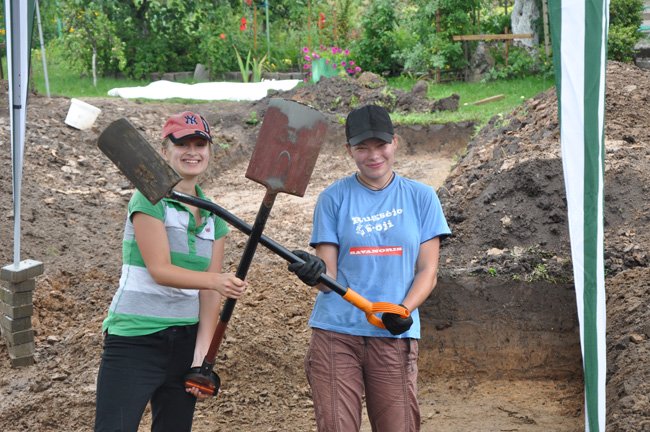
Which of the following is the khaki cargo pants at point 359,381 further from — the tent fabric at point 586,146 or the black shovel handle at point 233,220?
the tent fabric at point 586,146

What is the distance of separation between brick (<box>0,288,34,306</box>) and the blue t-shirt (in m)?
2.42

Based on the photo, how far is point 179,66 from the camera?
16.5m

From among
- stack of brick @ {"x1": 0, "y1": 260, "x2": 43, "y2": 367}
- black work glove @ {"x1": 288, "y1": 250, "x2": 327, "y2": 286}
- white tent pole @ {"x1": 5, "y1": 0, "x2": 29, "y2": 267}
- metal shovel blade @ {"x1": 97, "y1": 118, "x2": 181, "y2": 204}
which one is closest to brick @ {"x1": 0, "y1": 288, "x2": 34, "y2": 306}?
stack of brick @ {"x1": 0, "y1": 260, "x2": 43, "y2": 367}

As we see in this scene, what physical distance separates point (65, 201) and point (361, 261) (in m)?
5.73

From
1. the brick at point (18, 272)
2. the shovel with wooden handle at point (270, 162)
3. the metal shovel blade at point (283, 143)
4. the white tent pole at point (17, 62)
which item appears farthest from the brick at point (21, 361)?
the metal shovel blade at point (283, 143)

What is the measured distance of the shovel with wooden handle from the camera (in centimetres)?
319

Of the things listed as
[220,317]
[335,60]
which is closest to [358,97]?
[335,60]

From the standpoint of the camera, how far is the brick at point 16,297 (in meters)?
5.16

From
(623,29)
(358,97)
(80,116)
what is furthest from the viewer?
(623,29)

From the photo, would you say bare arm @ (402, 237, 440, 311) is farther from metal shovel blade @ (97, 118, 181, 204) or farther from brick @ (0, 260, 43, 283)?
brick @ (0, 260, 43, 283)

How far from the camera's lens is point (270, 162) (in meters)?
3.25

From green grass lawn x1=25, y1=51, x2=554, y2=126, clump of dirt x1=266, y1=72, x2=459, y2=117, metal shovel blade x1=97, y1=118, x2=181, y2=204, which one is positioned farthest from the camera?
clump of dirt x1=266, y1=72, x2=459, y2=117

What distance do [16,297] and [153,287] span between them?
2287mm

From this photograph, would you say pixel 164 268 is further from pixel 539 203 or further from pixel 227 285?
pixel 539 203
